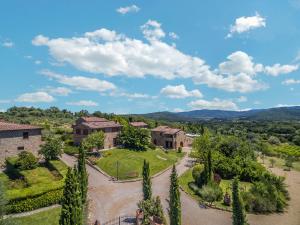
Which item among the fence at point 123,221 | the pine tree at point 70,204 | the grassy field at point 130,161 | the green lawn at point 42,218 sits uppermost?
the pine tree at point 70,204

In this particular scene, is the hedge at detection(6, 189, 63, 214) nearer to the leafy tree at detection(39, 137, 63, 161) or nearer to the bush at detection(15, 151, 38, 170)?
the bush at detection(15, 151, 38, 170)

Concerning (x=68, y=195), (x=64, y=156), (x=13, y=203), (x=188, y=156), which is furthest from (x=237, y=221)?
(x=188, y=156)

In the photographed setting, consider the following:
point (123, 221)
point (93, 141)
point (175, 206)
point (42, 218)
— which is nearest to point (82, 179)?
point (42, 218)

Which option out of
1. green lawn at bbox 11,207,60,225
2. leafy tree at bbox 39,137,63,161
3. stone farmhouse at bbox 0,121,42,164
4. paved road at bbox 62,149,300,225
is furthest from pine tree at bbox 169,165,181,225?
stone farmhouse at bbox 0,121,42,164

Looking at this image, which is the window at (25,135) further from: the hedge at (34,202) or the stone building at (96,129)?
the stone building at (96,129)

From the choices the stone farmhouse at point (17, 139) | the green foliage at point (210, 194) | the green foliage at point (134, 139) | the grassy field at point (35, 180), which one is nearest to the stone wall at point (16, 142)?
the stone farmhouse at point (17, 139)

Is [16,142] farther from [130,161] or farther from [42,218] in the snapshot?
[130,161]
